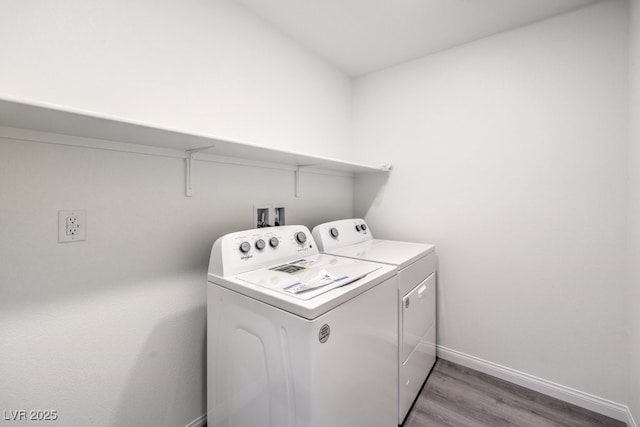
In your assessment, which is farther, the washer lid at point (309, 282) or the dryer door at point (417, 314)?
the dryer door at point (417, 314)

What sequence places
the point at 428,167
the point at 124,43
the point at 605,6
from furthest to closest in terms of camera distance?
the point at 428,167 < the point at 605,6 < the point at 124,43

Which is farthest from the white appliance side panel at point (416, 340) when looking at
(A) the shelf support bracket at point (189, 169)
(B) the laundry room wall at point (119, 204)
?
(A) the shelf support bracket at point (189, 169)

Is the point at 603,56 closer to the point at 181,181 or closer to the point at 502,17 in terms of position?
the point at 502,17

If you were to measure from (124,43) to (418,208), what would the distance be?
200 cm

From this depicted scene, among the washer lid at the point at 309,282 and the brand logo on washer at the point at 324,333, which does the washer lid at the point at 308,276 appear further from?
the brand logo on washer at the point at 324,333

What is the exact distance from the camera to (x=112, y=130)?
36.1 inches

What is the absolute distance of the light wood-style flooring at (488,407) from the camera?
4.64 feet

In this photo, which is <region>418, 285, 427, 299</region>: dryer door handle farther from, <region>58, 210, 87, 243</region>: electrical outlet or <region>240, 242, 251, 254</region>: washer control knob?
<region>58, 210, 87, 243</region>: electrical outlet

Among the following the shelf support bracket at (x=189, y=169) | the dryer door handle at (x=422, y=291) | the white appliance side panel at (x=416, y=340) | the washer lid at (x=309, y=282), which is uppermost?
the shelf support bracket at (x=189, y=169)

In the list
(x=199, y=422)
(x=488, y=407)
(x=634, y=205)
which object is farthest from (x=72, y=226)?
(x=634, y=205)

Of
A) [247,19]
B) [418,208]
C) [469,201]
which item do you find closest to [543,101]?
[469,201]

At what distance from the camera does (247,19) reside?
5.08ft

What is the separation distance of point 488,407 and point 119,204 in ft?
7.24

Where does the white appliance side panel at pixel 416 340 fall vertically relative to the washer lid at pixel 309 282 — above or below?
below
